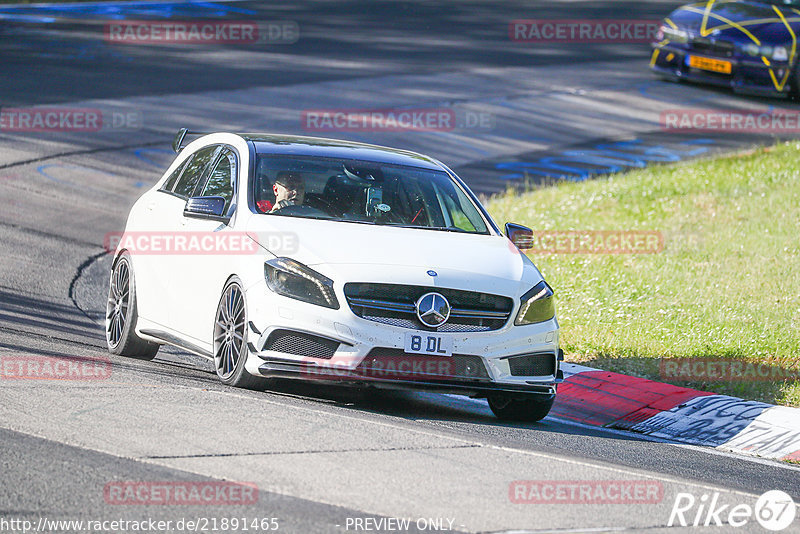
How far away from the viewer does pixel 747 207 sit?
15.9 m

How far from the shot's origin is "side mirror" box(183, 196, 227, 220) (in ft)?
27.6

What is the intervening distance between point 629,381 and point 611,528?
14.1 feet

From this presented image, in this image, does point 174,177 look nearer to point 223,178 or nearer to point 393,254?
point 223,178

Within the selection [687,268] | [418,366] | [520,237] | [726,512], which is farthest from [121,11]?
[726,512]

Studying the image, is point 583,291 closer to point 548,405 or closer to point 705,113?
point 548,405

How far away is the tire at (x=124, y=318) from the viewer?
367 inches

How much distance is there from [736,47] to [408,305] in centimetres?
1693

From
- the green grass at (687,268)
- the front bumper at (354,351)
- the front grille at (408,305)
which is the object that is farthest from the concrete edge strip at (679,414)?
the front grille at (408,305)

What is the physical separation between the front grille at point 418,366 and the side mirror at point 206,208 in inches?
63.7

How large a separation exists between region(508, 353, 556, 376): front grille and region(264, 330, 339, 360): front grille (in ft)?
3.89

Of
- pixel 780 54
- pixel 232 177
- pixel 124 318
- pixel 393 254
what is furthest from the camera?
pixel 780 54

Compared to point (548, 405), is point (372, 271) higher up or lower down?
higher up

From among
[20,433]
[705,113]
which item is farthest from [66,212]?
[705,113]

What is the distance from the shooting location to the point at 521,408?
847cm
